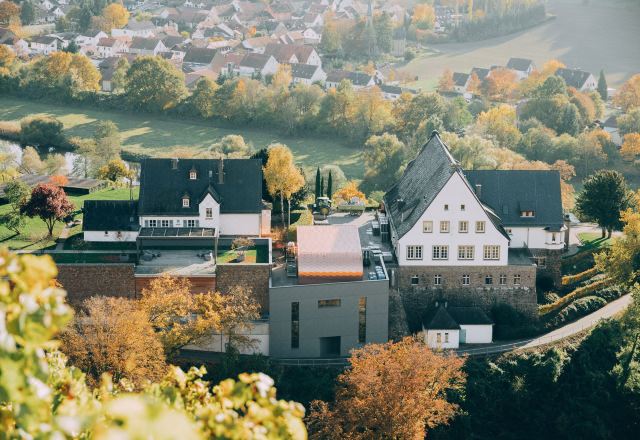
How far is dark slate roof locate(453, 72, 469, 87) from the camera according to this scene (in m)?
122

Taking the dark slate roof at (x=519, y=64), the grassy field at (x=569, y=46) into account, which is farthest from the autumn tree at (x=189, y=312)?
the dark slate roof at (x=519, y=64)

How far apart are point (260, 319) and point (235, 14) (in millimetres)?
126893

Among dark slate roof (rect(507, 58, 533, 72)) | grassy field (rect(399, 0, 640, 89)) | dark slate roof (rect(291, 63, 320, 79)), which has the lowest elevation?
dark slate roof (rect(291, 63, 320, 79))

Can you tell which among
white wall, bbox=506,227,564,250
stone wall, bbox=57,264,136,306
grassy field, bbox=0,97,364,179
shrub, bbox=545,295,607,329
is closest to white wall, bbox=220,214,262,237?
stone wall, bbox=57,264,136,306

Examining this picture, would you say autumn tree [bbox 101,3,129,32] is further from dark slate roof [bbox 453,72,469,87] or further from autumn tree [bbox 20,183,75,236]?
autumn tree [bbox 20,183,75,236]

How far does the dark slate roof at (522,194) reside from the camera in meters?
55.8

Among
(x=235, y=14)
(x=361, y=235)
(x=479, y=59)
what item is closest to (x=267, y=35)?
(x=235, y=14)

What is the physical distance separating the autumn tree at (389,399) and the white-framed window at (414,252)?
8776 millimetres

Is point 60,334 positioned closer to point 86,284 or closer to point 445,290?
point 86,284

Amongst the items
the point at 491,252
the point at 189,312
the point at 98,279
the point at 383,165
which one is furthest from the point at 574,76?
the point at 98,279

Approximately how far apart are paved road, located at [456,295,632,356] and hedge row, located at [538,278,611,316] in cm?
118

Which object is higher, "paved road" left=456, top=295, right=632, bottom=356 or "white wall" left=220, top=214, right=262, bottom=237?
"white wall" left=220, top=214, right=262, bottom=237

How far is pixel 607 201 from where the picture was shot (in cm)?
6072

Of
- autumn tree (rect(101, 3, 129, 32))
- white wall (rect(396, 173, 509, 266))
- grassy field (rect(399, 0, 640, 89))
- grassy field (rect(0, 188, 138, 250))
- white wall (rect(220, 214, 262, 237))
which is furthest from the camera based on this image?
autumn tree (rect(101, 3, 129, 32))
